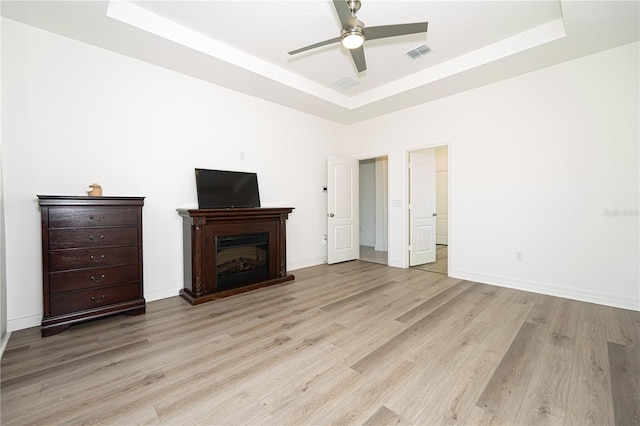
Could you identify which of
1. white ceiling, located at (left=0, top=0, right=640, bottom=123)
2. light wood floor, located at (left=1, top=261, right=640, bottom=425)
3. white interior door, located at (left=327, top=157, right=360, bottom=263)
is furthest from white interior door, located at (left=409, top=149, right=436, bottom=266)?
light wood floor, located at (left=1, top=261, right=640, bottom=425)

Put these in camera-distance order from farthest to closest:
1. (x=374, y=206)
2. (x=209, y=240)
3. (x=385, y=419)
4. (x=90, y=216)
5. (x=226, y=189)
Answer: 1. (x=374, y=206)
2. (x=226, y=189)
3. (x=209, y=240)
4. (x=90, y=216)
5. (x=385, y=419)

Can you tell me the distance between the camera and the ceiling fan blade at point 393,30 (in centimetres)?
225

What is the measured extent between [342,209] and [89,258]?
12.9 ft

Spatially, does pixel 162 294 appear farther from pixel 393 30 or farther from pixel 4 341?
pixel 393 30

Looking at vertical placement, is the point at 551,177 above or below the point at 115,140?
below

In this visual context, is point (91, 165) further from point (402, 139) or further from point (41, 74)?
point (402, 139)

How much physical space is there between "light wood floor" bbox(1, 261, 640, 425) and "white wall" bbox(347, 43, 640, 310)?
53 cm

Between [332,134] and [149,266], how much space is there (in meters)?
4.00

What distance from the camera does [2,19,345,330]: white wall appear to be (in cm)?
262

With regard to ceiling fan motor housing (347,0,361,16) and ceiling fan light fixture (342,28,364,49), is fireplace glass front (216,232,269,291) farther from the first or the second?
ceiling fan motor housing (347,0,361,16)

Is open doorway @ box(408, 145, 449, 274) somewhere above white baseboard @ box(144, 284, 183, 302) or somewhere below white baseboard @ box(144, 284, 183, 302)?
above

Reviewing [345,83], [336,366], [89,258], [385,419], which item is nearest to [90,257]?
[89,258]

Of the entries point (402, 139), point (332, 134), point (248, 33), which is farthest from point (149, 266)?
point (402, 139)

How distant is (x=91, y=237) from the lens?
2625 millimetres
